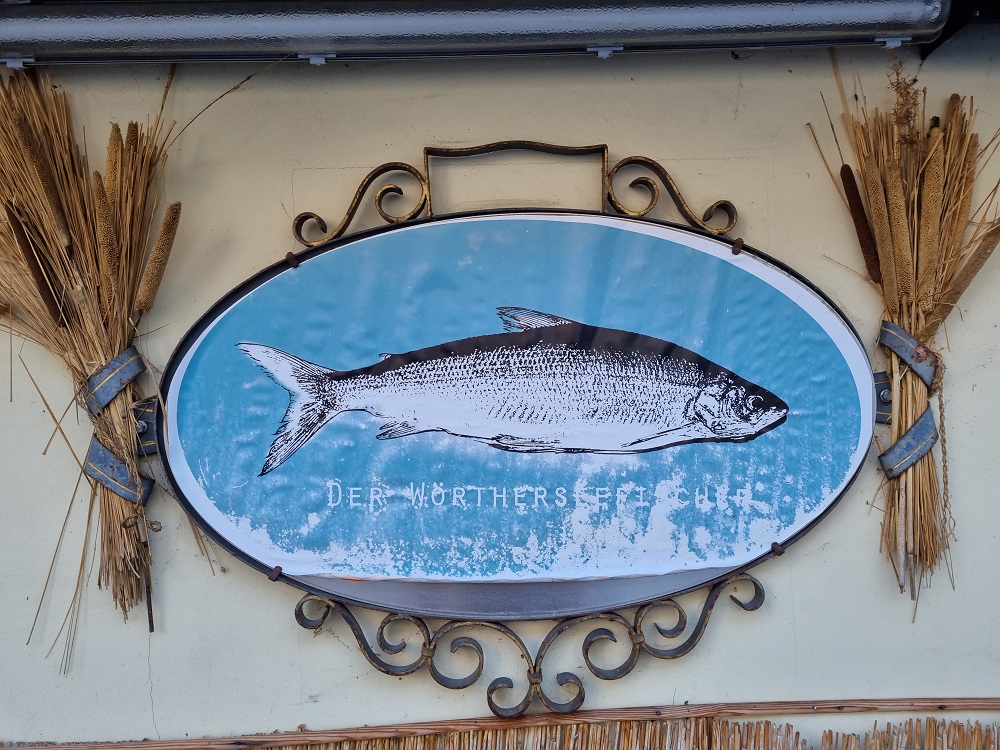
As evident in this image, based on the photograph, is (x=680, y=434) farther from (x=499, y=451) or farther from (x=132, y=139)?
(x=132, y=139)

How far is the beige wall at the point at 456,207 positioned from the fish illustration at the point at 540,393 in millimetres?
299

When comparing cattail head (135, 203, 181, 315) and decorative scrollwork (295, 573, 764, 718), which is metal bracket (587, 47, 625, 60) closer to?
cattail head (135, 203, 181, 315)

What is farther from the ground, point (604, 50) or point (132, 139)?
point (604, 50)

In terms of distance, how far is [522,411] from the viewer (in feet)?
5.03

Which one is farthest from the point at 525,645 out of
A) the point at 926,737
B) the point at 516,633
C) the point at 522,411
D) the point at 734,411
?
the point at 926,737

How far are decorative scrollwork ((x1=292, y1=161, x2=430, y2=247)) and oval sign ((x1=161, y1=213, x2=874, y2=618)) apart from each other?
0.04 meters

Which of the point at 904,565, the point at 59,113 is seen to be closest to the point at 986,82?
the point at 904,565

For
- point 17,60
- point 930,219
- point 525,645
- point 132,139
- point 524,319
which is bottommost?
point 525,645

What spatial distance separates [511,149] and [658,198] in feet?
1.14

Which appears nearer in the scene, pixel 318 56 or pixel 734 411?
pixel 318 56

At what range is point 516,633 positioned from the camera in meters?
1.54

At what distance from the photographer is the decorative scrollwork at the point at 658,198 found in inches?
60.9

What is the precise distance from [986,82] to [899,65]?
22cm

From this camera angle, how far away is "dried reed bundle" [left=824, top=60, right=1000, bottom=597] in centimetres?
155
